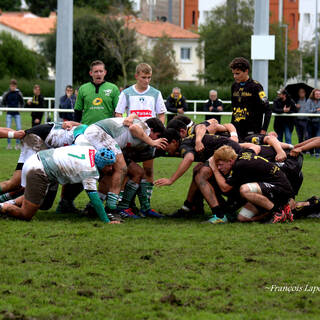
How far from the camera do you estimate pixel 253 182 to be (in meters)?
9.40

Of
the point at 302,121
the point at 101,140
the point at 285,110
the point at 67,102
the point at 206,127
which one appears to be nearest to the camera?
the point at 101,140

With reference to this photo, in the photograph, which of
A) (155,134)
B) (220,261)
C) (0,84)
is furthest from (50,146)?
(0,84)

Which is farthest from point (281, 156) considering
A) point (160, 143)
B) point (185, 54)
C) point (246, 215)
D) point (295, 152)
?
point (185, 54)

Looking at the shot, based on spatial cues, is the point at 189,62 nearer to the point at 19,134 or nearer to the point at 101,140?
the point at 19,134

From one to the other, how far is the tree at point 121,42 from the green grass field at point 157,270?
2029 inches

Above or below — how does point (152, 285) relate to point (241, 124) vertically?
below

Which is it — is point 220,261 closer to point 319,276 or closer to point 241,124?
point 319,276

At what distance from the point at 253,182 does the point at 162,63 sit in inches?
2247

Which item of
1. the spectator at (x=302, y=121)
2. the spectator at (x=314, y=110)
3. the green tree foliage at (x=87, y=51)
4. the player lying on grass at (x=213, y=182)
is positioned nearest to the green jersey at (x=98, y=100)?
the player lying on grass at (x=213, y=182)

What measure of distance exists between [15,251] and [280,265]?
2.73m

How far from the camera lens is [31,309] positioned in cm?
571

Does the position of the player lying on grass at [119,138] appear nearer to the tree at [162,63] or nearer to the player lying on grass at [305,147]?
the player lying on grass at [305,147]

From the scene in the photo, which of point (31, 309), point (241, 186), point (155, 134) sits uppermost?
point (155, 134)

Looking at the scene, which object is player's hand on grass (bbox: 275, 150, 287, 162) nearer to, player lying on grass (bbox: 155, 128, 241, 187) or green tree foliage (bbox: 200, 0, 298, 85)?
player lying on grass (bbox: 155, 128, 241, 187)
